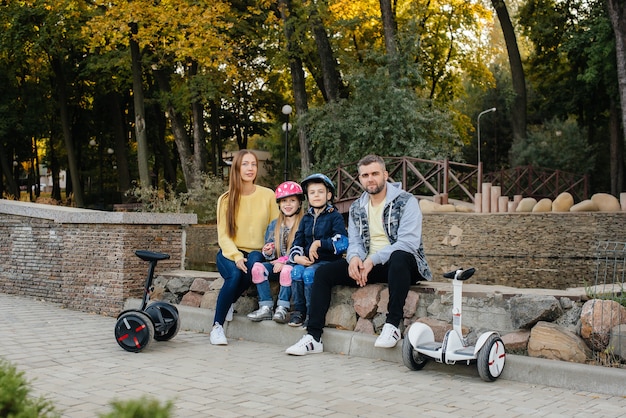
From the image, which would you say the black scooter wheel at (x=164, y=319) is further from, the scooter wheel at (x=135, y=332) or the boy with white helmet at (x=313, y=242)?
the boy with white helmet at (x=313, y=242)

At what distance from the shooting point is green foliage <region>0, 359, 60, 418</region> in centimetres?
262

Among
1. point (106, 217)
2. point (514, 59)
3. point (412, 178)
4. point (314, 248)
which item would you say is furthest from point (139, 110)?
point (314, 248)

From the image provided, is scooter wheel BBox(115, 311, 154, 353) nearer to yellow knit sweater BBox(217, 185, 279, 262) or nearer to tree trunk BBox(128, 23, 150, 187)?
yellow knit sweater BBox(217, 185, 279, 262)

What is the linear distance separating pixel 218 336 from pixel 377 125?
17.3 metres

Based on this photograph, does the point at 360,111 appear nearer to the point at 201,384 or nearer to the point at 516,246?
the point at 516,246

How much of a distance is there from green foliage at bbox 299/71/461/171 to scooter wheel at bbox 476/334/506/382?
17665mm

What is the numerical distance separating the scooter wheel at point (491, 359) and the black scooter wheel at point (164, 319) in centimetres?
275

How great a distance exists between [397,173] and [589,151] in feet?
37.3

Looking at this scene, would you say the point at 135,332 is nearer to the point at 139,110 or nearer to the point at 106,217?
the point at 106,217

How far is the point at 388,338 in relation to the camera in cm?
581

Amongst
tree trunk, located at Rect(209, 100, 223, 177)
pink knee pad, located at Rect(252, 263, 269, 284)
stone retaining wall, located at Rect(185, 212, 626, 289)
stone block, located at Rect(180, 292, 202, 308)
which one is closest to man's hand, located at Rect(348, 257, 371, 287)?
pink knee pad, located at Rect(252, 263, 269, 284)

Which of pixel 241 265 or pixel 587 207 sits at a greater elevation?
pixel 587 207

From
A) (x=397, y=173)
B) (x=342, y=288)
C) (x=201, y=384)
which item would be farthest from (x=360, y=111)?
(x=201, y=384)

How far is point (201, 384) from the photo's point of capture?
16.6ft
